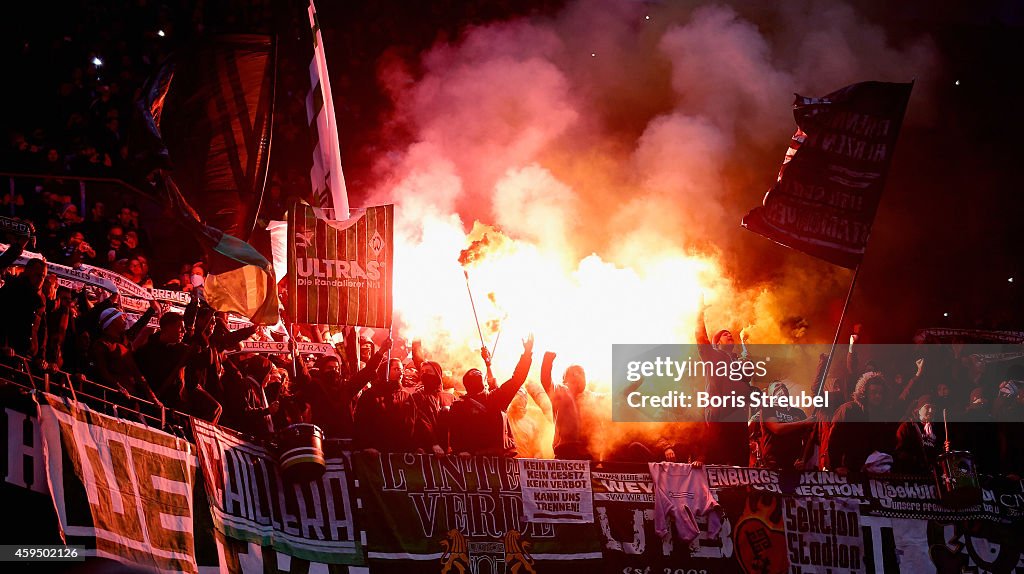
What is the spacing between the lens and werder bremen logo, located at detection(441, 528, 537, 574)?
6.14 metres

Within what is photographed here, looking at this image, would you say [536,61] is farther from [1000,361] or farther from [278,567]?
[278,567]

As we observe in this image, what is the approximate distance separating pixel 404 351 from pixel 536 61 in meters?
3.93

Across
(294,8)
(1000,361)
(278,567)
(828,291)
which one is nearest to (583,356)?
(828,291)

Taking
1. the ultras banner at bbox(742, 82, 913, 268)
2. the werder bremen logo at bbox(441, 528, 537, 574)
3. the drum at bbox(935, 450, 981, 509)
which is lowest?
the werder bremen logo at bbox(441, 528, 537, 574)

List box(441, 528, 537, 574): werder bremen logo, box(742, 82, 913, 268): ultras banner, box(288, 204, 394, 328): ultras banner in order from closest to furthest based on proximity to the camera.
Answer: box(441, 528, 537, 574): werder bremen logo
box(288, 204, 394, 328): ultras banner
box(742, 82, 913, 268): ultras banner

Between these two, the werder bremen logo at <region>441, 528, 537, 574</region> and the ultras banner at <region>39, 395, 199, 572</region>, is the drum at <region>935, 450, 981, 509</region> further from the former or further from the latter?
the ultras banner at <region>39, 395, 199, 572</region>

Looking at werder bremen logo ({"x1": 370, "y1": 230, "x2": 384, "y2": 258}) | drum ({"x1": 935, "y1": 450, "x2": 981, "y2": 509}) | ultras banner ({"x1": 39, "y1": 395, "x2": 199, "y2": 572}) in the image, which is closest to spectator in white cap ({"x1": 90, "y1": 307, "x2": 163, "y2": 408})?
ultras banner ({"x1": 39, "y1": 395, "x2": 199, "y2": 572})

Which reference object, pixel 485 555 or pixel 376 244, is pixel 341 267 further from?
pixel 485 555

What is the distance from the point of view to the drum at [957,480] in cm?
712

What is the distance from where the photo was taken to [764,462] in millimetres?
7453

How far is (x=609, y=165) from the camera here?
11500mm

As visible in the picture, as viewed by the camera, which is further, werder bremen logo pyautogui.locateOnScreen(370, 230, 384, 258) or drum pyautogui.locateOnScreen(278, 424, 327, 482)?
werder bremen logo pyautogui.locateOnScreen(370, 230, 384, 258)

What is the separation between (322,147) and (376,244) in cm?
154

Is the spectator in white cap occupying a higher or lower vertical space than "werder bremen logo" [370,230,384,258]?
lower
